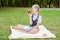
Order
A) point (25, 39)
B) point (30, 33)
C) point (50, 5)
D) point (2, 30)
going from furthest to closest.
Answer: point (50, 5) < point (2, 30) < point (30, 33) < point (25, 39)

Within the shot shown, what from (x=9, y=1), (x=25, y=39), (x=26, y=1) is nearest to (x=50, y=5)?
(x=26, y=1)

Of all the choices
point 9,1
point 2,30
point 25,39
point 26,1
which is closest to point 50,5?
point 26,1

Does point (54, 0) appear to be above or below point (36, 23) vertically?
below

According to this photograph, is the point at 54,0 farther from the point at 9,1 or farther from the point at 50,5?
the point at 9,1

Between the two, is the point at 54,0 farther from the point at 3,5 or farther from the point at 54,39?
the point at 54,39

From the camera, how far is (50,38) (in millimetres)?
4605

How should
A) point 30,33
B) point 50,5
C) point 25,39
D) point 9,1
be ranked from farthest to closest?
point 50,5
point 9,1
point 30,33
point 25,39

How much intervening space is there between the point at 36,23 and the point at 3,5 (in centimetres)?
629

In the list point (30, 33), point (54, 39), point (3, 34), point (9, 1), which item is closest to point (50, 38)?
point (54, 39)

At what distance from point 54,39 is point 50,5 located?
7.43 meters

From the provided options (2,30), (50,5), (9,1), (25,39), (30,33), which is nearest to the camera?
(25,39)

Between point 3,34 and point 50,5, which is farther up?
point 3,34

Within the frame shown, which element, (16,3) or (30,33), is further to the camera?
(16,3)

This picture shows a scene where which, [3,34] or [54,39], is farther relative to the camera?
[3,34]
